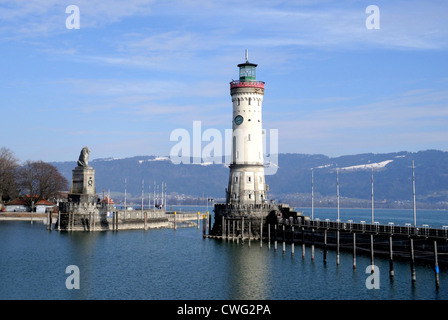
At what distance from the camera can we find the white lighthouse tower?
103 meters

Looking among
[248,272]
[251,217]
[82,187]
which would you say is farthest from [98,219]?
[248,272]

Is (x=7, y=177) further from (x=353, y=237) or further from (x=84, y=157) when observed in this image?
(x=353, y=237)

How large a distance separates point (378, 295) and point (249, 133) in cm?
5331

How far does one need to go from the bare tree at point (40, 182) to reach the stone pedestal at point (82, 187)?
5297cm

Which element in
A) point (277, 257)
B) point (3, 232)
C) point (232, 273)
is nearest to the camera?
point (232, 273)

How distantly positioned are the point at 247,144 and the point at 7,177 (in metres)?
93.8

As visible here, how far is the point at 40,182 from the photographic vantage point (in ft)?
570

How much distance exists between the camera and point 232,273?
6862 cm

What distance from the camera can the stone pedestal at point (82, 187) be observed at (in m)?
120

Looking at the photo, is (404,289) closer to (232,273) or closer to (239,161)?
(232,273)

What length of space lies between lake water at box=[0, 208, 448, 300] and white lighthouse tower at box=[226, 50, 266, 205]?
1055 centimetres

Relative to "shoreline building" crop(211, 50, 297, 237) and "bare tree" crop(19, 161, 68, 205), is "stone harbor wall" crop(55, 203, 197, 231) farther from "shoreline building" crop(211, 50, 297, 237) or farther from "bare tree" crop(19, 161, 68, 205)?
"bare tree" crop(19, 161, 68, 205)

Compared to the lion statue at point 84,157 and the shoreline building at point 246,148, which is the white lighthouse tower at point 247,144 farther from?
the lion statue at point 84,157
